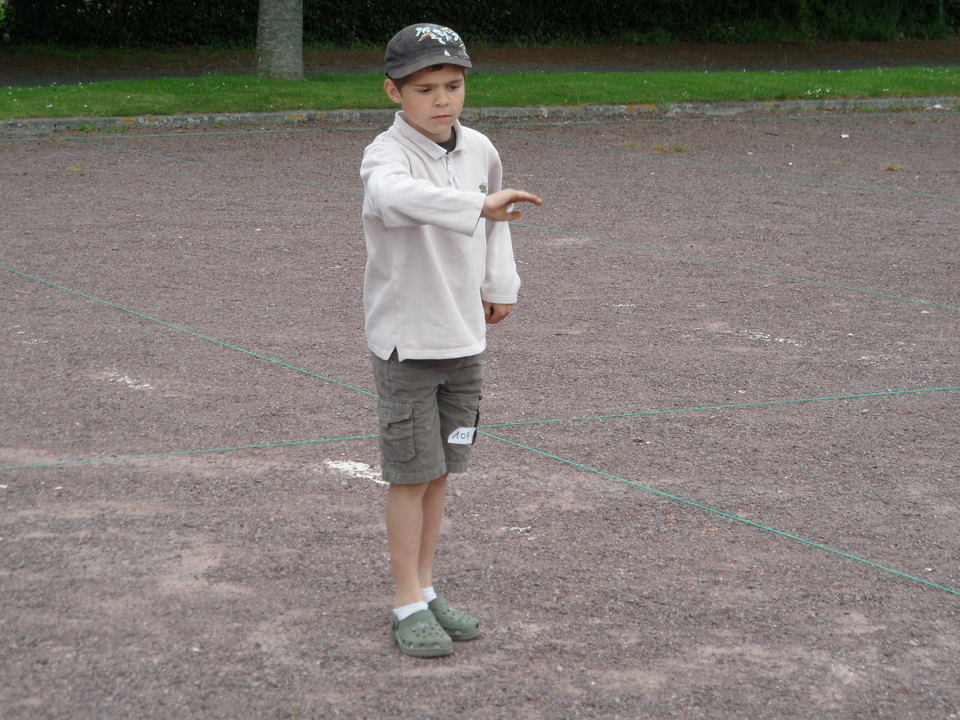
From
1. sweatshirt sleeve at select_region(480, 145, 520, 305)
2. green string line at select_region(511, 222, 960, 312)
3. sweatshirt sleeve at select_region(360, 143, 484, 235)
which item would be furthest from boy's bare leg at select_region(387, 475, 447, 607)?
green string line at select_region(511, 222, 960, 312)

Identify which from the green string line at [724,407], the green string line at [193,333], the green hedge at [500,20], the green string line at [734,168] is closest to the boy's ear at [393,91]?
the green string line at [724,407]

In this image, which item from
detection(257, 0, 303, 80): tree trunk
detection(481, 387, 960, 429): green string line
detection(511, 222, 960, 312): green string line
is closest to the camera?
detection(481, 387, 960, 429): green string line

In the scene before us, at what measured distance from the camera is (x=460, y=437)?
3564 mm

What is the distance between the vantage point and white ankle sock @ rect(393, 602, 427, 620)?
11.6 ft

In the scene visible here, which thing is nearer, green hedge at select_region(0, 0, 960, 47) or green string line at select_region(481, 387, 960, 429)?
green string line at select_region(481, 387, 960, 429)

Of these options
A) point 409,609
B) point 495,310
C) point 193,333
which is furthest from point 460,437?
point 193,333

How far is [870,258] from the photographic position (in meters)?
8.53

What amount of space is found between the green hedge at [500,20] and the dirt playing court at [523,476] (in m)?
16.9

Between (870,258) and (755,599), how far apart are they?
5193 millimetres

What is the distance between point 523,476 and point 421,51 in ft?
6.56

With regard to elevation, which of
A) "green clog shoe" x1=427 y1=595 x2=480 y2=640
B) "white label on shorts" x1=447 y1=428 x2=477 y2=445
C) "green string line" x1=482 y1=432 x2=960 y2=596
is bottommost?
"green string line" x1=482 y1=432 x2=960 y2=596

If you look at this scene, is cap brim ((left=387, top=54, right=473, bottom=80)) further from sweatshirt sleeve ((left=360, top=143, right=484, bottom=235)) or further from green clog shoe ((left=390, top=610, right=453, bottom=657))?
green clog shoe ((left=390, top=610, right=453, bottom=657))

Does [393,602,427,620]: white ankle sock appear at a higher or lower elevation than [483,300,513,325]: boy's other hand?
lower

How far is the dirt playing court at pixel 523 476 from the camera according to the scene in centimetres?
341
